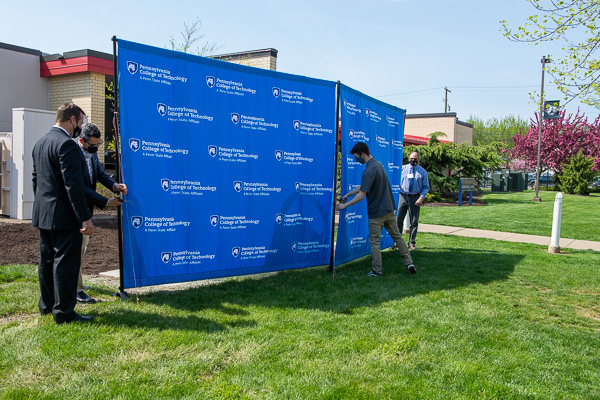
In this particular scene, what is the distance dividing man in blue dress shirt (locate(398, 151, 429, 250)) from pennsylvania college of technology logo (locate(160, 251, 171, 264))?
19.3 ft

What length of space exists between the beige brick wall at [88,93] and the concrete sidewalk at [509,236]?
11053 millimetres

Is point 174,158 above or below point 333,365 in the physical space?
above

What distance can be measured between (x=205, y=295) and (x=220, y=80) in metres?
2.75

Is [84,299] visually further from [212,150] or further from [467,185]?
[467,185]

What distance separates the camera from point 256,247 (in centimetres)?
675

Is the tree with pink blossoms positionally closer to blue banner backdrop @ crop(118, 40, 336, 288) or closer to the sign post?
the sign post

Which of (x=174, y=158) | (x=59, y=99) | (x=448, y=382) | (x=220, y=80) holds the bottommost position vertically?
(x=448, y=382)

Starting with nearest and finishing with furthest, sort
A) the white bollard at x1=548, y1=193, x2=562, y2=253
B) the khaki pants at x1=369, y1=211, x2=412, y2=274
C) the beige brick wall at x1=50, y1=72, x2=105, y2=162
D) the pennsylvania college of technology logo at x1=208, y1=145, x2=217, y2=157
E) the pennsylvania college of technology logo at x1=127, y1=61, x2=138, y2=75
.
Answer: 1. the pennsylvania college of technology logo at x1=127, y1=61, x2=138, y2=75
2. the pennsylvania college of technology logo at x1=208, y1=145, x2=217, y2=157
3. the khaki pants at x1=369, y1=211, x2=412, y2=274
4. the white bollard at x1=548, y1=193, x2=562, y2=253
5. the beige brick wall at x1=50, y1=72, x2=105, y2=162

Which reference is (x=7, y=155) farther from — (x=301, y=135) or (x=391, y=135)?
(x=391, y=135)

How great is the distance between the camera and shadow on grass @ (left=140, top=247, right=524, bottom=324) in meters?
5.69

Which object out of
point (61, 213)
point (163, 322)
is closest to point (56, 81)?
point (61, 213)

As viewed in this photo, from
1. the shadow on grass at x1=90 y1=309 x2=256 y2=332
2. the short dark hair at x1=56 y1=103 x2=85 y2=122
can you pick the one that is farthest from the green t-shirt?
the short dark hair at x1=56 y1=103 x2=85 y2=122

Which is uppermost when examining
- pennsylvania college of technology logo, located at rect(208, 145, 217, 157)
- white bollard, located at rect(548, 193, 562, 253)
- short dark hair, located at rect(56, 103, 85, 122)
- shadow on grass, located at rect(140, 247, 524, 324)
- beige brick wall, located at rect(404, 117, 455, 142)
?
beige brick wall, located at rect(404, 117, 455, 142)

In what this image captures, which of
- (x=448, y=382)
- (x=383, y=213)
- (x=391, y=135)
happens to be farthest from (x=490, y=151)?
(x=448, y=382)
